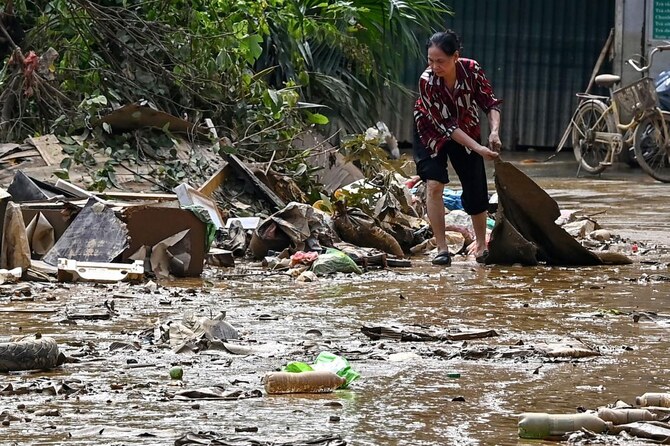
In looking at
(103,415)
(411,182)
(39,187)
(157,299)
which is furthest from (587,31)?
(103,415)

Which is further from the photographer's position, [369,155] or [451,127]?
[369,155]

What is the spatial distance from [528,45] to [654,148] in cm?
467

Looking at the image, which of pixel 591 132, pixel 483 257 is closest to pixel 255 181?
pixel 483 257

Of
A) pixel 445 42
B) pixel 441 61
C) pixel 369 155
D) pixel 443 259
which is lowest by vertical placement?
pixel 443 259

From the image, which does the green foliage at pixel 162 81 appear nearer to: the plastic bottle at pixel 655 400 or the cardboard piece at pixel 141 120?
the cardboard piece at pixel 141 120

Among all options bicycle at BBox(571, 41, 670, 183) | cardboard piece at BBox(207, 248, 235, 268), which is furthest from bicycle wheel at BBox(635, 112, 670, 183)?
cardboard piece at BBox(207, 248, 235, 268)

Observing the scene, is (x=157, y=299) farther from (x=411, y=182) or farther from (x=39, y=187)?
(x=411, y=182)

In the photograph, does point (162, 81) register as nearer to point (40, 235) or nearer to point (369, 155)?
point (369, 155)

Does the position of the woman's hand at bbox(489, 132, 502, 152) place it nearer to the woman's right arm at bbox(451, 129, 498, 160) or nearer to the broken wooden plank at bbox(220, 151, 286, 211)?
the woman's right arm at bbox(451, 129, 498, 160)

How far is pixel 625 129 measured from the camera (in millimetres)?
13570

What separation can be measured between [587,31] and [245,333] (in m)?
13.7

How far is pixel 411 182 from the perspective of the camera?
31.6 ft

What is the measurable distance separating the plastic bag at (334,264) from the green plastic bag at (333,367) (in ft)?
9.05

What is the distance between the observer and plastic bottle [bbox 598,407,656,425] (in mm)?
3422
